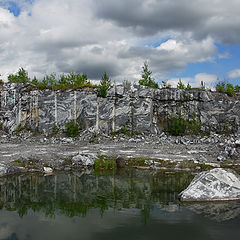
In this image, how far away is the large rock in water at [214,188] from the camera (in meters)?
13.2

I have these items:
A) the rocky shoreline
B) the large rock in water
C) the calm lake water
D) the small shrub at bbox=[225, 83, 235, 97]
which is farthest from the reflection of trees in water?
the small shrub at bbox=[225, 83, 235, 97]

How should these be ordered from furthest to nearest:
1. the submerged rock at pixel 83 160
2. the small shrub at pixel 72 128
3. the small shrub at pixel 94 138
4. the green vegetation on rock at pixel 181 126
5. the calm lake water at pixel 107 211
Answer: the green vegetation on rock at pixel 181 126 → the small shrub at pixel 72 128 → the small shrub at pixel 94 138 → the submerged rock at pixel 83 160 → the calm lake water at pixel 107 211

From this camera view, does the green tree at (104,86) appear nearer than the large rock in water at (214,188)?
No

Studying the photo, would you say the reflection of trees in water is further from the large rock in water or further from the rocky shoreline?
the rocky shoreline

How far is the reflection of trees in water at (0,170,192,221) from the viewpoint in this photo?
1282 centimetres

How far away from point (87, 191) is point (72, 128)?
72.3 ft

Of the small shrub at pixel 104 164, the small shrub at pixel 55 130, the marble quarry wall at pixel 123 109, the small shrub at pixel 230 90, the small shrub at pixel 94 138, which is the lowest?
the small shrub at pixel 104 164

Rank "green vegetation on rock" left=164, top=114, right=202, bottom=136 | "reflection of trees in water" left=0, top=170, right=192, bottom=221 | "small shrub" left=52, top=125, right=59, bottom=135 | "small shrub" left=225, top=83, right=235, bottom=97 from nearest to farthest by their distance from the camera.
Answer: "reflection of trees in water" left=0, top=170, right=192, bottom=221
"green vegetation on rock" left=164, top=114, right=202, bottom=136
"small shrub" left=52, top=125, right=59, bottom=135
"small shrub" left=225, top=83, right=235, bottom=97

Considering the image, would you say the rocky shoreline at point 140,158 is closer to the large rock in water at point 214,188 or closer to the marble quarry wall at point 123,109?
the large rock in water at point 214,188

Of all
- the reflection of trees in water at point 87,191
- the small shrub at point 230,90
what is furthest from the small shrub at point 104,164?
the small shrub at point 230,90

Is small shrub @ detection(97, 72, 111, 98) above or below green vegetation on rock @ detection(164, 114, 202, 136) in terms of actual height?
above

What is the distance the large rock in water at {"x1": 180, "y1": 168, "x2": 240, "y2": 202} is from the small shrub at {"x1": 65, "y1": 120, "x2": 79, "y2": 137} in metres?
25.3

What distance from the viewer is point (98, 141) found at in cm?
3228

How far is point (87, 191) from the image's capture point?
1567cm
